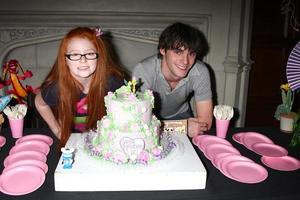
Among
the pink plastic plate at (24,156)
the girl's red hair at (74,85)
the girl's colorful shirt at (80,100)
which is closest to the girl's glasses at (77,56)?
the girl's red hair at (74,85)

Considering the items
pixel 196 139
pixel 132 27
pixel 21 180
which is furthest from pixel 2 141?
pixel 132 27

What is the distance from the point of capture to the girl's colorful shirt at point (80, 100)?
1.89 m

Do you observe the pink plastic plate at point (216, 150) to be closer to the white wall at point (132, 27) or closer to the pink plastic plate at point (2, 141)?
the pink plastic plate at point (2, 141)

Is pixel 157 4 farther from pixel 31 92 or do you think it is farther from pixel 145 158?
pixel 145 158

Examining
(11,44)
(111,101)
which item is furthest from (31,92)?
(111,101)

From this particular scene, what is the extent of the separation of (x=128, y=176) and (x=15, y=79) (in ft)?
7.00

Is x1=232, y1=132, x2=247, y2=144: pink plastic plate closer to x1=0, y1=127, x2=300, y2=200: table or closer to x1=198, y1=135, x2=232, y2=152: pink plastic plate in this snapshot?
x1=198, y1=135, x2=232, y2=152: pink plastic plate

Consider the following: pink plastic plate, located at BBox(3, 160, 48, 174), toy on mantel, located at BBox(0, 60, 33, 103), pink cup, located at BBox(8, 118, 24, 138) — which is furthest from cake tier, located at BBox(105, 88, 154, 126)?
toy on mantel, located at BBox(0, 60, 33, 103)

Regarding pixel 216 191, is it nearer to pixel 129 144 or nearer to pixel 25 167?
pixel 129 144

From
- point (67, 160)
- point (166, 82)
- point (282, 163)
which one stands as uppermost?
point (166, 82)

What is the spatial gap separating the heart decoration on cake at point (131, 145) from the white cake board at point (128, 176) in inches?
1.9

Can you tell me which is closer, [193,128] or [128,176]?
[128,176]

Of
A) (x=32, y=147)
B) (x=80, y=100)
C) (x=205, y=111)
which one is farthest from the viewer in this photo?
(x=205, y=111)

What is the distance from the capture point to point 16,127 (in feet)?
5.61
